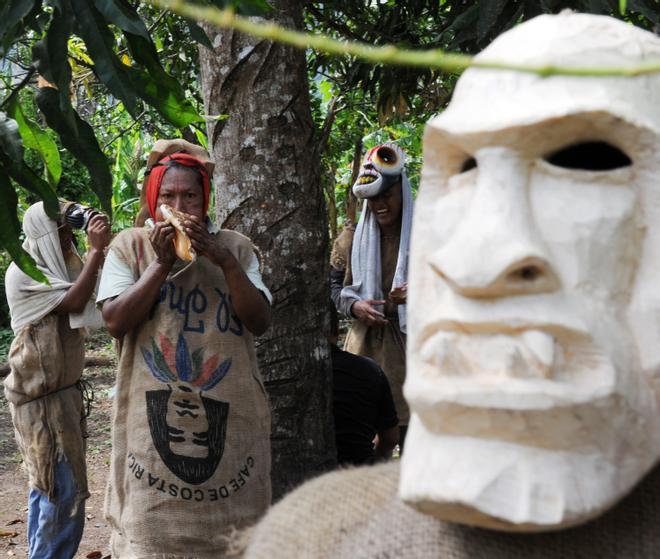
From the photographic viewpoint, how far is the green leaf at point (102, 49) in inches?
81.7

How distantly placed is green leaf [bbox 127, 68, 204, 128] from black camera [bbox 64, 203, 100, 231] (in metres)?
1.62

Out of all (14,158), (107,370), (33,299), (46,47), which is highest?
(46,47)

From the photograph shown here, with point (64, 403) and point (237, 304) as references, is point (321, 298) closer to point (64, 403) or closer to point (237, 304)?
point (237, 304)

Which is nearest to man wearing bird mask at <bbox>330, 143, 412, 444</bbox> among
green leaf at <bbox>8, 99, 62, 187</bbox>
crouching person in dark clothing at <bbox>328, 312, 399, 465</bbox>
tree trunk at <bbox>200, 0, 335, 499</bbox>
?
crouching person in dark clothing at <bbox>328, 312, 399, 465</bbox>

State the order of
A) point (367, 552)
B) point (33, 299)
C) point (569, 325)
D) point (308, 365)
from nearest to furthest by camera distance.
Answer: point (569, 325) → point (367, 552) → point (308, 365) → point (33, 299)

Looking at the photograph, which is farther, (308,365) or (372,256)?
(372,256)

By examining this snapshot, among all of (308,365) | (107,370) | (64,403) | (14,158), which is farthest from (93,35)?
(107,370)

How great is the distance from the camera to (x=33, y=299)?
3.79 meters

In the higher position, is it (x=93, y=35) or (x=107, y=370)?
(x=93, y=35)

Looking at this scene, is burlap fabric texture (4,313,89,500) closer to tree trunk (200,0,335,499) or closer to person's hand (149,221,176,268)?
tree trunk (200,0,335,499)

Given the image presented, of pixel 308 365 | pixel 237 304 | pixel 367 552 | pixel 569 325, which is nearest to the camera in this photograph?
pixel 569 325

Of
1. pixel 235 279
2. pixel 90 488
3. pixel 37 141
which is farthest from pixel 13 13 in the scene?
pixel 90 488

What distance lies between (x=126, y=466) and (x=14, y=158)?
1202 millimetres

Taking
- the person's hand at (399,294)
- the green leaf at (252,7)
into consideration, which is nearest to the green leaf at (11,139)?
the green leaf at (252,7)
